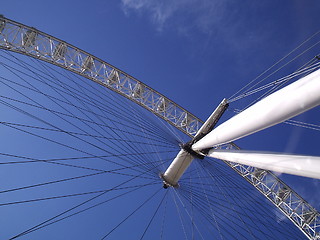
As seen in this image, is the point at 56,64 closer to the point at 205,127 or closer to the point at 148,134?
the point at 148,134

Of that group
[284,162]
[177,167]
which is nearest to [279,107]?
[284,162]

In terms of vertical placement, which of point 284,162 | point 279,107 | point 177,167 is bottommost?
point 177,167

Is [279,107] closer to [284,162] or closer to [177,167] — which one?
[284,162]

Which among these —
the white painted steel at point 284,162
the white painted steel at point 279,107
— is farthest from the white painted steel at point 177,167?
the white painted steel at point 279,107

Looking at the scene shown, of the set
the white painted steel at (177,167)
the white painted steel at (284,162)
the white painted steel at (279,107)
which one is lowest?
the white painted steel at (177,167)

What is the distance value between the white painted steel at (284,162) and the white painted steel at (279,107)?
0.68 metres

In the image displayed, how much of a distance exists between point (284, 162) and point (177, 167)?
1097 cm

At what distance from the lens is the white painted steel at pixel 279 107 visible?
190 inches

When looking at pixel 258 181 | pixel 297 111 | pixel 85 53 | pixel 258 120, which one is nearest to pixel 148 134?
pixel 85 53

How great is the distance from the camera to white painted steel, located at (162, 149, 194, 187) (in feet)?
52.5

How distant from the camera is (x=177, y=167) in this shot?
55.1ft

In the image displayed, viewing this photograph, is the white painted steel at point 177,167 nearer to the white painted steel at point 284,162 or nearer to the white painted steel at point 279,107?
the white painted steel at point 284,162

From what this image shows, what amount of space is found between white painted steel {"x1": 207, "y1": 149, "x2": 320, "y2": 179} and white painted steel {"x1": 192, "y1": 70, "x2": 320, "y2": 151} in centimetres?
68

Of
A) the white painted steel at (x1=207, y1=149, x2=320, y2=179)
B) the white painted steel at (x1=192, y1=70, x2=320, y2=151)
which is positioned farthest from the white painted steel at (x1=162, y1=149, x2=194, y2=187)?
the white painted steel at (x1=192, y1=70, x2=320, y2=151)
